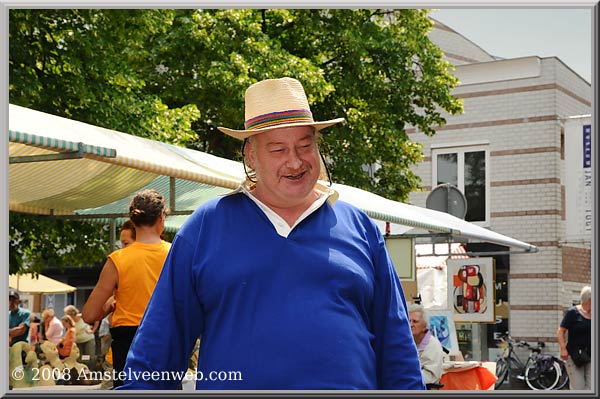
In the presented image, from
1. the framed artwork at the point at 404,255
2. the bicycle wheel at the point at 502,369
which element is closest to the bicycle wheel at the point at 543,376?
the bicycle wheel at the point at 502,369

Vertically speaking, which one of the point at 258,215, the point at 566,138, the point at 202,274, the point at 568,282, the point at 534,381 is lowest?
the point at 534,381

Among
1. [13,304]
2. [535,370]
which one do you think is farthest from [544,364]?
[13,304]

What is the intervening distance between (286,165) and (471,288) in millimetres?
10394

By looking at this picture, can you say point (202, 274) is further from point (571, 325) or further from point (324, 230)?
point (571, 325)

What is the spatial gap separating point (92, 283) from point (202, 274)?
29101 mm

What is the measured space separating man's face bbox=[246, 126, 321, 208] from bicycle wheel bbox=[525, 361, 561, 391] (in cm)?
1755

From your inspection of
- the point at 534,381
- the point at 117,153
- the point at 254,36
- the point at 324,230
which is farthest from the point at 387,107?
the point at 324,230

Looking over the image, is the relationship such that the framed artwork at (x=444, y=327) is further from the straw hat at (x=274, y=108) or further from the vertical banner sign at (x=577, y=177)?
the straw hat at (x=274, y=108)

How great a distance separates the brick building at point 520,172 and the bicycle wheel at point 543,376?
122 inches

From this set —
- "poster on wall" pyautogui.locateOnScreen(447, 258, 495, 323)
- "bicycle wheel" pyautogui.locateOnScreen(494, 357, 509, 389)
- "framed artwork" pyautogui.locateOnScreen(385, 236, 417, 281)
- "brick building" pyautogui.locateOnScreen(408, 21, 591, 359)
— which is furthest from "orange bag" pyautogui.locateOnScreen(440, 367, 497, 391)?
"brick building" pyautogui.locateOnScreen(408, 21, 591, 359)

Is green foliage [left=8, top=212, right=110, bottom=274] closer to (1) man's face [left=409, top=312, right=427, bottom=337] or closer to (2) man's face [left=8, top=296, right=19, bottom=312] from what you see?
(2) man's face [left=8, top=296, right=19, bottom=312]

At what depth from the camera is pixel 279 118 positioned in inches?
113

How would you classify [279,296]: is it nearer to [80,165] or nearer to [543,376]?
[80,165]

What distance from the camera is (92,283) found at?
30.9 m
